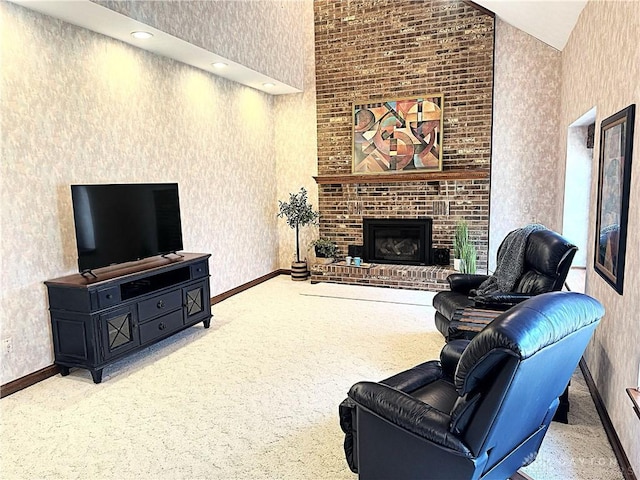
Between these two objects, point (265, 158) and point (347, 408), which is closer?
point (347, 408)

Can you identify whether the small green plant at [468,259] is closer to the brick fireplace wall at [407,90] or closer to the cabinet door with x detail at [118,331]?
the brick fireplace wall at [407,90]

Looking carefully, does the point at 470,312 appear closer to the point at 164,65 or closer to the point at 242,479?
the point at 242,479

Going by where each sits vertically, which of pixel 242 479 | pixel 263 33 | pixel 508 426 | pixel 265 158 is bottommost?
pixel 242 479

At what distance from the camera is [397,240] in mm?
6805

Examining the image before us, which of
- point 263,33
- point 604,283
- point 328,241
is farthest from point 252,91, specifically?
point 604,283

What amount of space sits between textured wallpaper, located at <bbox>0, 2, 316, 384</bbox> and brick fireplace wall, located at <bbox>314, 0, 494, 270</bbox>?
1.37 meters

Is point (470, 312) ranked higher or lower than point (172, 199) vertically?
lower

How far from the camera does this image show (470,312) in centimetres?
341

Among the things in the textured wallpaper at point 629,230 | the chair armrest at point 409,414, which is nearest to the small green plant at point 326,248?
the textured wallpaper at point 629,230

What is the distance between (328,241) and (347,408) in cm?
491

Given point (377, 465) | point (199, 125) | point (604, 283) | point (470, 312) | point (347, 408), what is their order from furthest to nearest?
point (199, 125) → point (470, 312) → point (604, 283) → point (347, 408) → point (377, 465)

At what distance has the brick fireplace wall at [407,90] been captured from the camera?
20.1 feet

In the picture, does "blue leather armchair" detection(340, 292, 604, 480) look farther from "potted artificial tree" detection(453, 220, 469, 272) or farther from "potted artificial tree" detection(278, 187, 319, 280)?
"potted artificial tree" detection(278, 187, 319, 280)

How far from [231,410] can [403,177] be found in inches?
168
